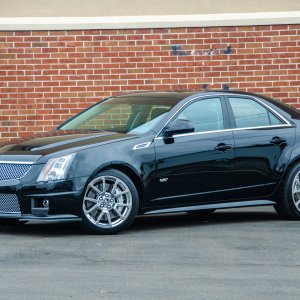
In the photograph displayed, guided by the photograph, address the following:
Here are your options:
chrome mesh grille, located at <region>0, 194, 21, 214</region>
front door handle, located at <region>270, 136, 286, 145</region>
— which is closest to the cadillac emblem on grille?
chrome mesh grille, located at <region>0, 194, 21, 214</region>

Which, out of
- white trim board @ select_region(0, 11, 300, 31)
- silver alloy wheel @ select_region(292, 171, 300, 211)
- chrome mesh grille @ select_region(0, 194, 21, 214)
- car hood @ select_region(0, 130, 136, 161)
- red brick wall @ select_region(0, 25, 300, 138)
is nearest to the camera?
chrome mesh grille @ select_region(0, 194, 21, 214)

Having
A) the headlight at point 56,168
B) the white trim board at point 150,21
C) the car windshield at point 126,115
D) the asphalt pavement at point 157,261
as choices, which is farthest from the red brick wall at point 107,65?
the headlight at point 56,168

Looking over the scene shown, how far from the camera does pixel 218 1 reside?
687 inches

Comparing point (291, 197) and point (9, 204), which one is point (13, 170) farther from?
point (291, 197)

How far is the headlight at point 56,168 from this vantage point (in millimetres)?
10641

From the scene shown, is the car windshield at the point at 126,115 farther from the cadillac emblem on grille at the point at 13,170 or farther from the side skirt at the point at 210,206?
the cadillac emblem on grille at the point at 13,170

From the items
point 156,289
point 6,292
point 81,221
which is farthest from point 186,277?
point 81,221

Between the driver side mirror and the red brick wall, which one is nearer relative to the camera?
the driver side mirror

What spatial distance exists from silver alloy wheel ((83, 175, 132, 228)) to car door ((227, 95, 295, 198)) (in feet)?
4.97

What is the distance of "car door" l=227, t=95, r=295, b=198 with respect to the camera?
11891 millimetres

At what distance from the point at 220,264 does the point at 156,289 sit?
136 centimetres

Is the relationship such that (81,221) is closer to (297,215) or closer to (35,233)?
(35,233)

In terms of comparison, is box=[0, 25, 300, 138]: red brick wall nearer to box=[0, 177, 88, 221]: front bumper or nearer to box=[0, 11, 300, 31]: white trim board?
box=[0, 11, 300, 31]: white trim board

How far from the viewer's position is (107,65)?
1753cm
